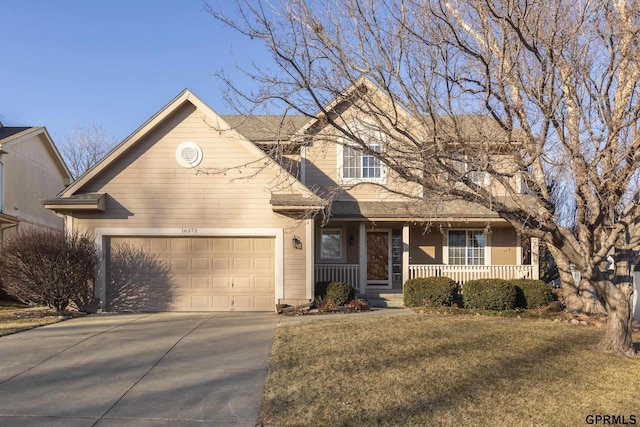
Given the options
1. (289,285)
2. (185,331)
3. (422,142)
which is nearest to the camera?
(422,142)

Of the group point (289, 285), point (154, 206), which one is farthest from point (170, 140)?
point (289, 285)

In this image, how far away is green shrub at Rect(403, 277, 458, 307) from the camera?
1412cm

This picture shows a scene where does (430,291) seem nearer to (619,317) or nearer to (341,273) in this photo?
(341,273)

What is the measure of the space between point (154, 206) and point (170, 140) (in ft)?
6.12

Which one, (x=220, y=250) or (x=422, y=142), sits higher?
(x=422, y=142)

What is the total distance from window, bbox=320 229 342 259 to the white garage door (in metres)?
3.07

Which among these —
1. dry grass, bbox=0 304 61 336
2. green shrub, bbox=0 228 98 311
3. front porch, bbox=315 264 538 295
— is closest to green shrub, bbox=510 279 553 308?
front porch, bbox=315 264 538 295

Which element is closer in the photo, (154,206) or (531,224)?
(531,224)

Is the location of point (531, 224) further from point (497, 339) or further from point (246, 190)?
point (246, 190)

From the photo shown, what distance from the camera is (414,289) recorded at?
14.4 m

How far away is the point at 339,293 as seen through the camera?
44.8 feet

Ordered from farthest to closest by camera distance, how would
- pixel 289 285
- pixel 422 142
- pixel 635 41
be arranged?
pixel 289 285 < pixel 422 142 < pixel 635 41

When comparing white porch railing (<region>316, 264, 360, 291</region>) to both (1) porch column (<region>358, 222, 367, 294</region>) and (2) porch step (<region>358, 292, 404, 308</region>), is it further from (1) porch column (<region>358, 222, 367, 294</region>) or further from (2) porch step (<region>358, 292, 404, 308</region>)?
(2) porch step (<region>358, 292, 404, 308</region>)

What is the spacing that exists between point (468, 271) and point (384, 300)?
2.93 metres
